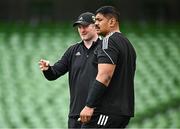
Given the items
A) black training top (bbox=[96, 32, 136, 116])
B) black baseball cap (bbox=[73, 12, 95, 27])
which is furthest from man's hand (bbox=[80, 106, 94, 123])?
black baseball cap (bbox=[73, 12, 95, 27])

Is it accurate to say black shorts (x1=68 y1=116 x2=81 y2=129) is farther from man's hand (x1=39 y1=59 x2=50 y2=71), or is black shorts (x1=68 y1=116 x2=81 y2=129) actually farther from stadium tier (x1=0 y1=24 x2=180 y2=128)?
stadium tier (x1=0 y1=24 x2=180 y2=128)

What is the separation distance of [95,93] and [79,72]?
445 millimetres

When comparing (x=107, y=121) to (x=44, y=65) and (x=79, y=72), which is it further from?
(x=44, y=65)

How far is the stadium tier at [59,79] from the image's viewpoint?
11.4 meters

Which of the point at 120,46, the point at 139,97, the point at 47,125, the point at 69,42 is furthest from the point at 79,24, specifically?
the point at 69,42

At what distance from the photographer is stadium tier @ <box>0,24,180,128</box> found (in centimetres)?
1137

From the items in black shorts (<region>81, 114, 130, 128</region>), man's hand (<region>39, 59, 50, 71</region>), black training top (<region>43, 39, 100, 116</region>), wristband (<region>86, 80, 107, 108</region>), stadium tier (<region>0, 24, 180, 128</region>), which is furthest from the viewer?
stadium tier (<region>0, 24, 180, 128</region>)

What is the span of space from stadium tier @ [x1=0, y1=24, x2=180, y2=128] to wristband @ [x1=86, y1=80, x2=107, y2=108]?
5.75m

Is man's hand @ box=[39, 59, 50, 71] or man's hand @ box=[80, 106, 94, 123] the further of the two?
man's hand @ box=[39, 59, 50, 71]

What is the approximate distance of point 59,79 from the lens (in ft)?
42.3

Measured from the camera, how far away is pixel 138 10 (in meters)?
18.7

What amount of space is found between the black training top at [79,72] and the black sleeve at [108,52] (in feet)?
0.93

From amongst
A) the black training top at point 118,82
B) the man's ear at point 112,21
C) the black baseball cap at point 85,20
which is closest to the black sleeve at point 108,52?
the black training top at point 118,82

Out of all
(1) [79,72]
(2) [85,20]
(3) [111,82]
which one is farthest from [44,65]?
(3) [111,82]
